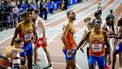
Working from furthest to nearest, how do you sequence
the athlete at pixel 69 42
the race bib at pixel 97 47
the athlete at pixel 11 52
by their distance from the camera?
the athlete at pixel 69 42 → the race bib at pixel 97 47 → the athlete at pixel 11 52

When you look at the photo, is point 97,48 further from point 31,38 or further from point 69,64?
point 31,38

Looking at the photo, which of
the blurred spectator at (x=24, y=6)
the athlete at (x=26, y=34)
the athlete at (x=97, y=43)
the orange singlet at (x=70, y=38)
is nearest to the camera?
the athlete at (x=97, y=43)

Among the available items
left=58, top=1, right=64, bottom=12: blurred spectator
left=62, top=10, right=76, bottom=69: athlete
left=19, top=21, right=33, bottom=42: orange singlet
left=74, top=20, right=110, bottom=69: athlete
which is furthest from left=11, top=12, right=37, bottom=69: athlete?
left=58, top=1, right=64, bottom=12: blurred spectator

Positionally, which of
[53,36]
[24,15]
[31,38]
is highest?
[24,15]

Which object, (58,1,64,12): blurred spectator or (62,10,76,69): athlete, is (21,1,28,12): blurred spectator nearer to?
(58,1,64,12): blurred spectator

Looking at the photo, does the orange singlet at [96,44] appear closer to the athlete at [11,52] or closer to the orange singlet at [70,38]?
the orange singlet at [70,38]

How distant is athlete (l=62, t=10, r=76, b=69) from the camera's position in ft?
35.5

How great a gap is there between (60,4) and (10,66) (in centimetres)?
3183

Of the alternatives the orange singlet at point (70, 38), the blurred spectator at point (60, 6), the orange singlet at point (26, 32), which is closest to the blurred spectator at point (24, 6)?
the blurred spectator at point (60, 6)

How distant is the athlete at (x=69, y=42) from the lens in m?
10.8

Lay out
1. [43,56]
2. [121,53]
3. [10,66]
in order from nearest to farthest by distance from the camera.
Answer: [10,66] < [121,53] < [43,56]

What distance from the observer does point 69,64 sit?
1091 centimetres

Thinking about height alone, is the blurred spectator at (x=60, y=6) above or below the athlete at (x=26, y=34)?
below

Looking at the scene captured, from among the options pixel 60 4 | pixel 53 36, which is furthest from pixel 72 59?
pixel 60 4
